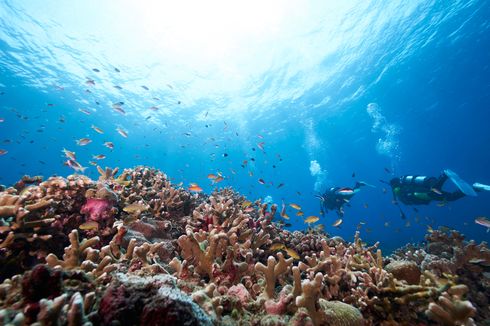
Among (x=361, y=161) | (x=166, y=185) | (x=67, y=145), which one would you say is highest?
(x=361, y=161)

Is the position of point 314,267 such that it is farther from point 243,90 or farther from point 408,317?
point 243,90

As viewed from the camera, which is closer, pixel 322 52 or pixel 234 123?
pixel 322 52

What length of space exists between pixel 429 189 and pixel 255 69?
24106mm

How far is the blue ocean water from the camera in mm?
23391

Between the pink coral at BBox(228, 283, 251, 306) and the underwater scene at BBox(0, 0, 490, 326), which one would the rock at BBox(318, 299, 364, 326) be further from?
the pink coral at BBox(228, 283, 251, 306)

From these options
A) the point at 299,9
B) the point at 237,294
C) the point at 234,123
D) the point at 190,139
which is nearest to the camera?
the point at 237,294

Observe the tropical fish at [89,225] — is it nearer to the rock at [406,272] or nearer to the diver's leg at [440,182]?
the rock at [406,272]

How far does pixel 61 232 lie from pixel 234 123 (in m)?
42.1

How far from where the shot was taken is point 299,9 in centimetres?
2375

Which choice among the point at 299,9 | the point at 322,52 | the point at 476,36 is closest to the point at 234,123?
the point at 322,52

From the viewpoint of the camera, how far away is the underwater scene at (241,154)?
8.18 feet

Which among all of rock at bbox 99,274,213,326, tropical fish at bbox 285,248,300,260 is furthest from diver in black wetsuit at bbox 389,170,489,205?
rock at bbox 99,274,213,326

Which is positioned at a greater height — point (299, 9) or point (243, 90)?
point (243, 90)

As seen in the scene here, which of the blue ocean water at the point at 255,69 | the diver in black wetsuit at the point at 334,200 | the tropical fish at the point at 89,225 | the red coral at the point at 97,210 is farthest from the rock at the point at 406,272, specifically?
the diver in black wetsuit at the point at 334,200
